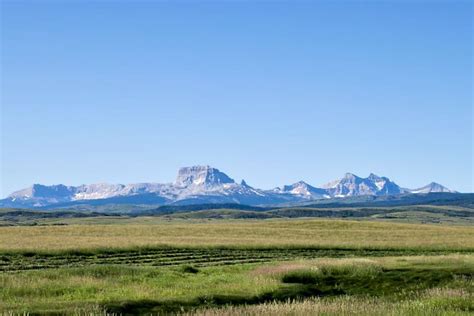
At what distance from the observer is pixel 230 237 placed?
92625mm

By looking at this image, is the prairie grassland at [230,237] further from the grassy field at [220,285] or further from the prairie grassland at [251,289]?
the prairie grassland at [251,289]

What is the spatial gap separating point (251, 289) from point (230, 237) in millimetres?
61218

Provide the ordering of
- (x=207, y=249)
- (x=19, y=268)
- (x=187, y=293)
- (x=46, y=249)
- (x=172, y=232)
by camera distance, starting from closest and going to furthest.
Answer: (x=187, y=293), (x=19, y=268), (x=46, y=249), (x=207, y=249), (x=172, y=232)

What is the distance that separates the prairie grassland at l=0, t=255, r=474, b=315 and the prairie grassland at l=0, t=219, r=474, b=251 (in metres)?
28.1

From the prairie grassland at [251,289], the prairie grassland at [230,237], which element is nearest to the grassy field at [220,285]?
the prairie grassland at [251,289]

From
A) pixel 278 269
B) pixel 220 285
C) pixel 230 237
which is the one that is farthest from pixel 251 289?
pixel 230 237

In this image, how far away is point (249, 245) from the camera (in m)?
72.8

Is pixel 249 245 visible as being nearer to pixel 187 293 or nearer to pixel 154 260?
pixel 154 260

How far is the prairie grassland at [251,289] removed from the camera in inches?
899

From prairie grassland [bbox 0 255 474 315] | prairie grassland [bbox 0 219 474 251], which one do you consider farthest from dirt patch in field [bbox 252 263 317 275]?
prairie grassland [bbox 0 219 474 251]

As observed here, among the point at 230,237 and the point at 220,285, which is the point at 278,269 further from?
the point at 230,237

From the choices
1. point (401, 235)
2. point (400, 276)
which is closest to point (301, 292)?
point (400, 276)

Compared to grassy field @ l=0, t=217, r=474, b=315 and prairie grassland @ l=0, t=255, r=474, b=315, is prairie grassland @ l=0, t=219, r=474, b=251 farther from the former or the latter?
prairie grassland @ l=0, t=255, r=474, b=315

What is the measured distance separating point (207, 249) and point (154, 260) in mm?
15561
